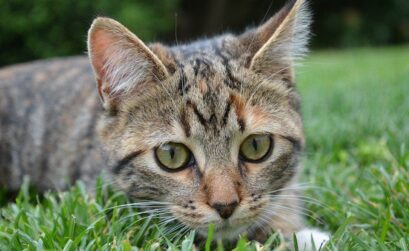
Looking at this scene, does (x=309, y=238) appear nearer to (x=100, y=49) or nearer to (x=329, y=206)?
(x=329, y=206)

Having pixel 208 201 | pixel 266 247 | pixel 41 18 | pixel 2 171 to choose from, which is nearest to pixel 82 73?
pixel 2 171

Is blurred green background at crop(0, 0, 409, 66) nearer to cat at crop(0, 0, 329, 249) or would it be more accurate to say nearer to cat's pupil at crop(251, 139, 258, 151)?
cat at crop(0, 0, 329, 249)

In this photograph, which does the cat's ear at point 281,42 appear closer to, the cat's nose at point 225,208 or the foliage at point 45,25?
the cat's nose at point 225,208

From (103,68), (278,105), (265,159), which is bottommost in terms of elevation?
(265,159)

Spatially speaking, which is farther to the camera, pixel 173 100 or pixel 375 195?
pixel 375 195

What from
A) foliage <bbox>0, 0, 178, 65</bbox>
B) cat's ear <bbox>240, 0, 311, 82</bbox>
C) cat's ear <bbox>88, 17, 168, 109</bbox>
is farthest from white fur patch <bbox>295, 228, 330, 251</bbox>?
foliage <bbox>0, 0, 178, 65</bbox>

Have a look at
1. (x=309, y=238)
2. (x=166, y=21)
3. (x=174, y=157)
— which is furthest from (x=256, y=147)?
(x=166, y=21)

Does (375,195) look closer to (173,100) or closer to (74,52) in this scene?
(173,100)
